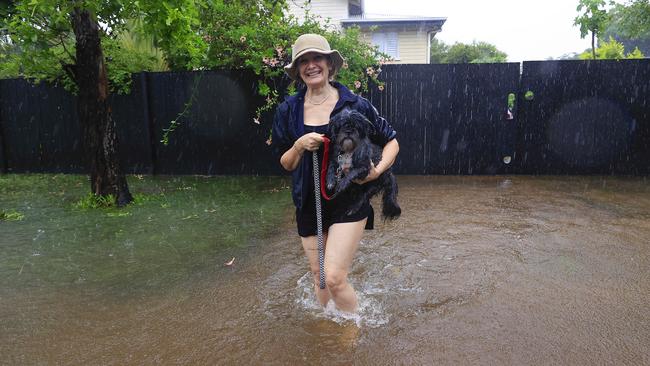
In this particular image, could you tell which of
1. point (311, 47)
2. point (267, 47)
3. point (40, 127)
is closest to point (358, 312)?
point (311, 47)

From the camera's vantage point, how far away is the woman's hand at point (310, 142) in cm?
281

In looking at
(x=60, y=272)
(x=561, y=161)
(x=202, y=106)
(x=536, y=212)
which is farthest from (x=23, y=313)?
(x=561, y=161)

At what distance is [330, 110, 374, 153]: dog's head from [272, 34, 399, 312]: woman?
0.34 ft

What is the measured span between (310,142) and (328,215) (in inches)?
20.3

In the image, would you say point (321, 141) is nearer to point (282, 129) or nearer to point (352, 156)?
point (352, 156)

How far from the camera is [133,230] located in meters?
5.79

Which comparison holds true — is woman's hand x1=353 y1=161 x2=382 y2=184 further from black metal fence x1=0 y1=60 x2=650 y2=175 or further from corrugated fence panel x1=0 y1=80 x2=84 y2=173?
corrugated fence panel x1=0 y1=80 x2=84 y2=173

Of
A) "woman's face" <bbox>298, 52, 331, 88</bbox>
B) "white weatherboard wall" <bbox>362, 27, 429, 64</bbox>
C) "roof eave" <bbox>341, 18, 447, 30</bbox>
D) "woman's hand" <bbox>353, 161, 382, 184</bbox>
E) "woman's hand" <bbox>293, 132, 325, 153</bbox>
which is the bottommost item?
"woman's hand" <bbox>353, 161, 382, 184</bbox>

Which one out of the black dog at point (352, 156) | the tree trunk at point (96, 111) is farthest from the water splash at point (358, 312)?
the tree trunk at point (96, 111)

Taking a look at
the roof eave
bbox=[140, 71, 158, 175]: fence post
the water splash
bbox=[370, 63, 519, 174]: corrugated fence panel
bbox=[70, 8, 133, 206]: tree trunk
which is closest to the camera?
the water splash

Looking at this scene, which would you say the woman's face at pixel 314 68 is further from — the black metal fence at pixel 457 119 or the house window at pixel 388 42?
the house window at pixel 388 42

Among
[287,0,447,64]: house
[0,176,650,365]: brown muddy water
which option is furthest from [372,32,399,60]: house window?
[0,176,650,365]: brown muddy water

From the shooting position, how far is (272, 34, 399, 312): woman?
294cm

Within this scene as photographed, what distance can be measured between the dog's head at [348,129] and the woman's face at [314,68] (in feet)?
0.93
